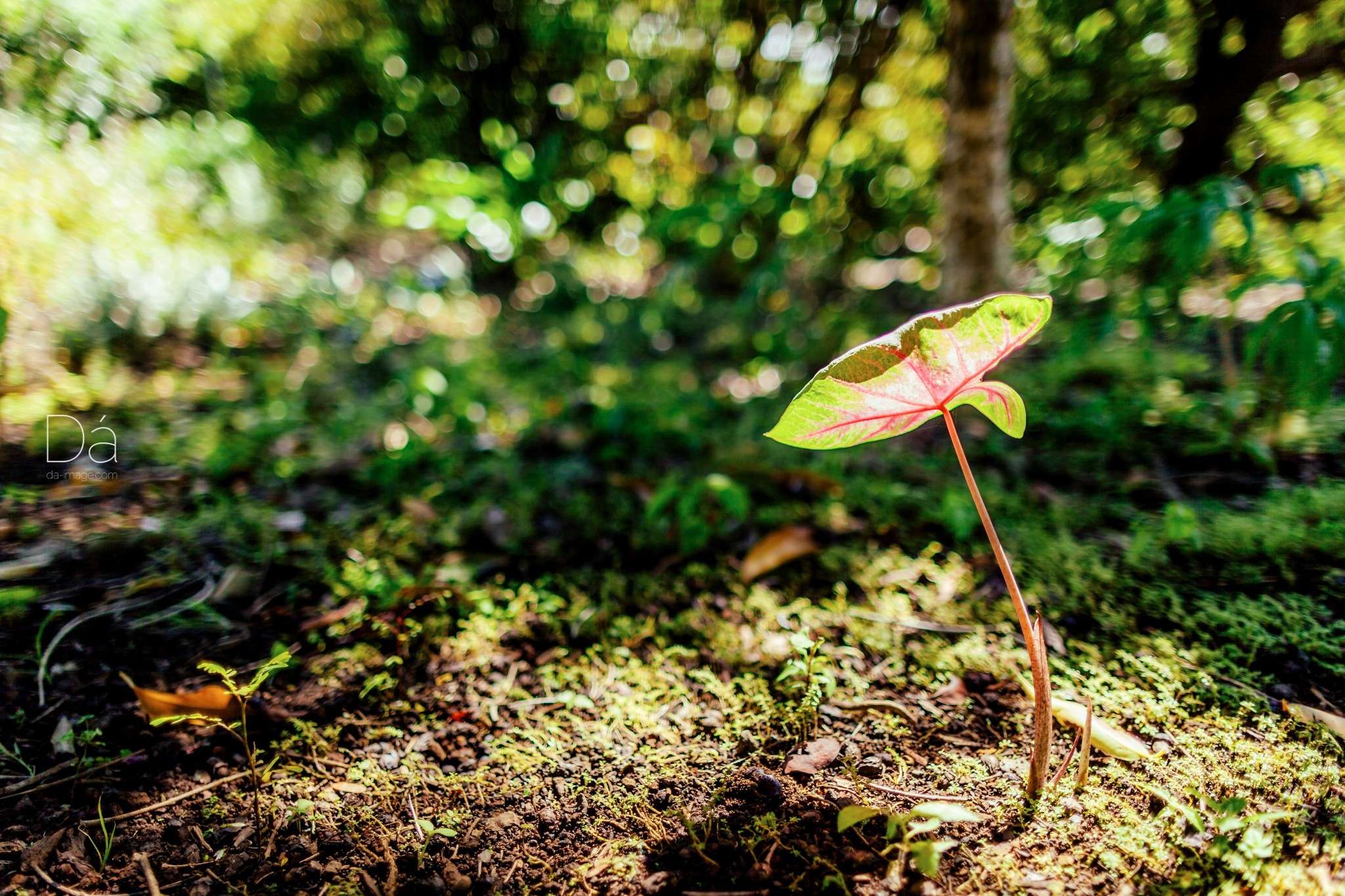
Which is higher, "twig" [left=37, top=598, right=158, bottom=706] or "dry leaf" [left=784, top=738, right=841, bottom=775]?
"twig" [left=37, top=598, right=158, bottom=706]

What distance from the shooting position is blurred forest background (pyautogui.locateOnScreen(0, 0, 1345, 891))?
5.42ft

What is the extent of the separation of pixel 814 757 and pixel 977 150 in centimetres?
→ 271

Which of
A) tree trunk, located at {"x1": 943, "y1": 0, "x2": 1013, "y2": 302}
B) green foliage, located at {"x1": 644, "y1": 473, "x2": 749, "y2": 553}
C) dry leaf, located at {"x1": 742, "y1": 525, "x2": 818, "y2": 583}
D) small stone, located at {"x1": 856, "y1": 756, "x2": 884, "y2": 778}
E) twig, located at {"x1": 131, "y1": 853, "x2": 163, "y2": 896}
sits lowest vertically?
twig, located at {"x1": 131, "y1": 853, "x2": 163, "y2": 896}

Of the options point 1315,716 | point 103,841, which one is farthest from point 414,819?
point 1315,716

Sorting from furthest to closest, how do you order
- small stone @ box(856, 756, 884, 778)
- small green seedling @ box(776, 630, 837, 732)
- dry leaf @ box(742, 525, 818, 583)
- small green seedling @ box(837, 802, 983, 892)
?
dry leaf @ box(742, 525, 818, 583), small green seedling @ box(776, 630, 837, 732), small stone @ box(856, 756, 884, 778), small green seedling @ box(837, 802, 983, 892)

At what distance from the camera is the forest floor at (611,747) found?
0.92 metres

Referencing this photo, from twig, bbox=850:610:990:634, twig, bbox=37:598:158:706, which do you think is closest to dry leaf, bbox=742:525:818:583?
twig, bbox=850:610:990:634

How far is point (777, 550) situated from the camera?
1.71 metres

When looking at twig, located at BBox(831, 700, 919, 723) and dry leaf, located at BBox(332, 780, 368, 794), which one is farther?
twig, located at BBox(831, 700, 919, 723)

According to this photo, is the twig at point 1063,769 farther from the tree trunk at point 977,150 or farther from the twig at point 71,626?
the tree trunk at point 977,150

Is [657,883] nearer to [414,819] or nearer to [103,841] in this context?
[414,819]

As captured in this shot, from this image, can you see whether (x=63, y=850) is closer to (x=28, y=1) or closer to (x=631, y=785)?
(x=631, y=785)

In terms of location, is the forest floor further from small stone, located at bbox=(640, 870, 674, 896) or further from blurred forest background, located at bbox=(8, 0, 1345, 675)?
blurred forest background, located at bbox=(8, 0, 1345, 675)

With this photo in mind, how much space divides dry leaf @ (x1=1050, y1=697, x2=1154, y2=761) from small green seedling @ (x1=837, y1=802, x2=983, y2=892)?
0.94ft
